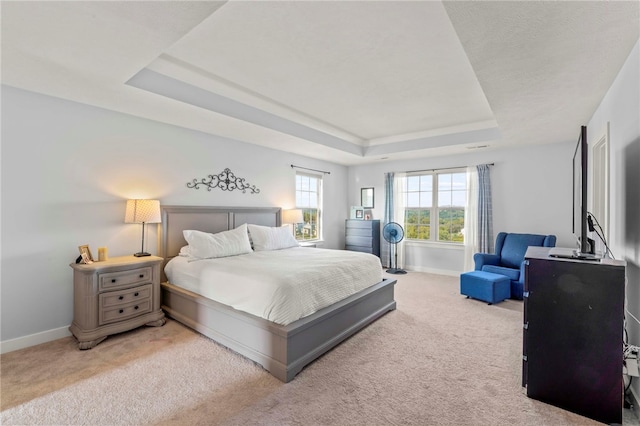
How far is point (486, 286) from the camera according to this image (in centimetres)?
399

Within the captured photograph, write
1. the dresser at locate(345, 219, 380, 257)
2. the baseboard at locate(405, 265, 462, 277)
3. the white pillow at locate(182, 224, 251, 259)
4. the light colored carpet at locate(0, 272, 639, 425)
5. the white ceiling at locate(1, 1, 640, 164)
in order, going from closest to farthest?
the white ceiling at locate(1, 1, 640, 164)
the light colored carpet at locate(0, 272, 639, 425)
the white pillow at locate(182, 224, 251, 259)
the baseboard at locate(405, 265, 462, 277)
the dresser at locate(345, 219, 380, 257)

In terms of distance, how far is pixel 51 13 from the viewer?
1705 millimetres

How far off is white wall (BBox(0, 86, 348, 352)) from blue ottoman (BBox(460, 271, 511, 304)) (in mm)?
4068

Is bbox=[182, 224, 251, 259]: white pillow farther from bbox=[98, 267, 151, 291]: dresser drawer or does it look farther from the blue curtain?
the blue curtain

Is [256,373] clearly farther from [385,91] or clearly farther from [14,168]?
[385,91]

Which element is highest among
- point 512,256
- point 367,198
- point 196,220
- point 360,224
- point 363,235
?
point 367,198

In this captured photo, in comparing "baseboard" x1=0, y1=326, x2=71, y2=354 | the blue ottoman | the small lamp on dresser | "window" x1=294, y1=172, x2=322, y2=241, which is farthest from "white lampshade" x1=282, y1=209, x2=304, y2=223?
"baseboard" x1=0, y1=326, x2=71, y2=354

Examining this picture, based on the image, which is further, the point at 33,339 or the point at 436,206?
the point at 436,206

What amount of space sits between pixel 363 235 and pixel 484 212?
237 cm

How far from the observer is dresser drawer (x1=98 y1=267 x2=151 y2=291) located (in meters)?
2.83

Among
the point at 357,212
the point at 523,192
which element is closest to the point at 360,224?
the point at 357,212

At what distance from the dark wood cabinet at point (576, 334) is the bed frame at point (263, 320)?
148 centimetres

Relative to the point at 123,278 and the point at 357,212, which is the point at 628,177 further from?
the point at 357,212

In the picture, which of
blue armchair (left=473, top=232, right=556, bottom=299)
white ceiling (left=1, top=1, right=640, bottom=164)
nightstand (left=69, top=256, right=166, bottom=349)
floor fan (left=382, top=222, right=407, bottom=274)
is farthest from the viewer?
floor fan (left=382, top=222, right=407, bottom=274)
